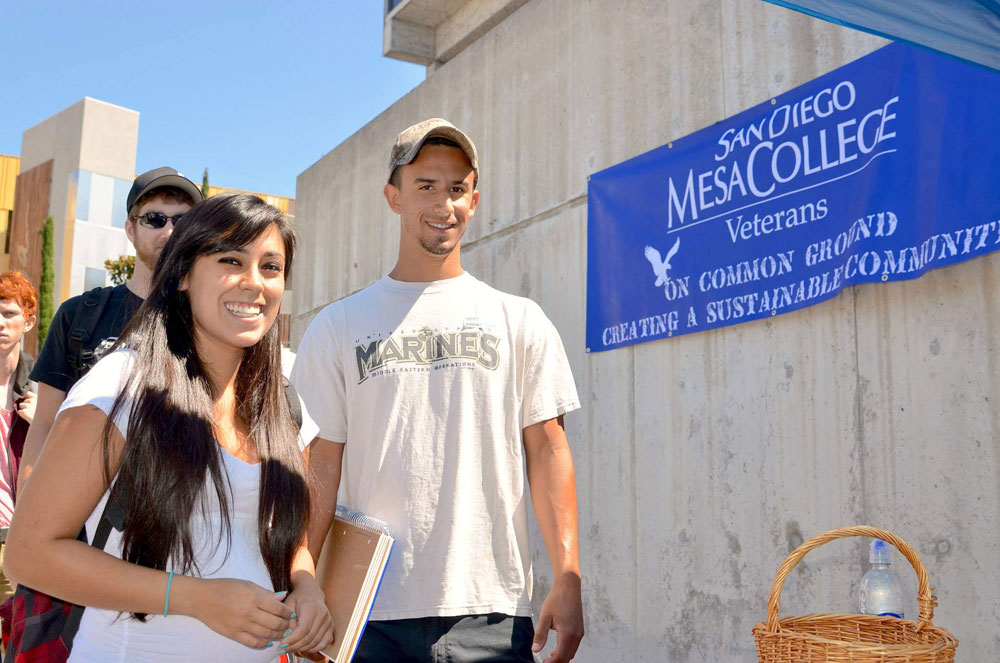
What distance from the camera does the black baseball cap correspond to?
2.65 metres

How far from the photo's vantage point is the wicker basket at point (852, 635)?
5.90 feet

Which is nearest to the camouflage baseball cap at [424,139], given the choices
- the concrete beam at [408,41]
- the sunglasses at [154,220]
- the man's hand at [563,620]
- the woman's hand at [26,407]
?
the sunglasses at [154,220]

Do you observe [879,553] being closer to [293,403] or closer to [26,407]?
[293,403]

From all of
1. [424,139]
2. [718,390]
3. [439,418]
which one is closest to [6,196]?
[718,390]

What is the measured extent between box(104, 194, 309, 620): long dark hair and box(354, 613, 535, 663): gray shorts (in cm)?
51

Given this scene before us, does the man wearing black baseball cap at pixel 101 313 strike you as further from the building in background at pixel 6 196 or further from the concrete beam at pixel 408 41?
the building in background at pixel 6 196

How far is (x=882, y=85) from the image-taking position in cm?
350

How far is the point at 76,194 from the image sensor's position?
26641 millimetres

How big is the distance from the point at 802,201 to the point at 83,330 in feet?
9.03

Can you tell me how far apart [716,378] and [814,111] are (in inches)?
49.5

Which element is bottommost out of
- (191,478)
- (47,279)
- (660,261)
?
(191,478)

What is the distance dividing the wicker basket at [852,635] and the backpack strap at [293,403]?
1107mm

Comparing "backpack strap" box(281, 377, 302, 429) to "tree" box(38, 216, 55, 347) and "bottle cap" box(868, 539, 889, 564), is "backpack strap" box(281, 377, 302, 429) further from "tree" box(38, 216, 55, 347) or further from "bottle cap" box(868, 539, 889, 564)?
"tree" box(38, 216, 55, 347)

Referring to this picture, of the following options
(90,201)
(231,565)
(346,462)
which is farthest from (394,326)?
(90,201)
